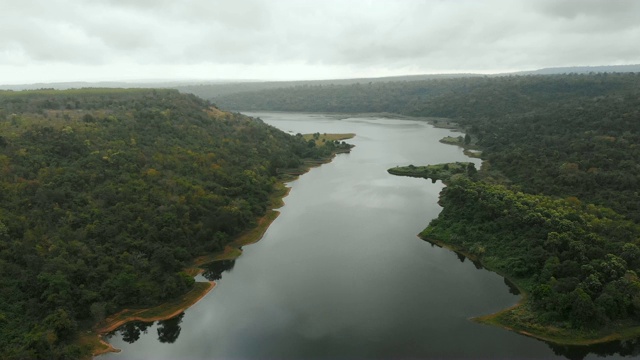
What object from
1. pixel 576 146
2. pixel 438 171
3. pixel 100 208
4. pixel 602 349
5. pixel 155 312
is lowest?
pixel 155 312

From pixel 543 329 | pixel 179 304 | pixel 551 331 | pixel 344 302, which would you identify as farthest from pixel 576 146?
pixel 179 304

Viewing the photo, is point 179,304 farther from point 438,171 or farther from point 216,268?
point 438,171

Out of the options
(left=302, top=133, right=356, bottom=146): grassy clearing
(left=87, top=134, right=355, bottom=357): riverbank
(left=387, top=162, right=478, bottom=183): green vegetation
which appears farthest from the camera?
(left=302, top=133, right=356, bottom=146): grassy clearing

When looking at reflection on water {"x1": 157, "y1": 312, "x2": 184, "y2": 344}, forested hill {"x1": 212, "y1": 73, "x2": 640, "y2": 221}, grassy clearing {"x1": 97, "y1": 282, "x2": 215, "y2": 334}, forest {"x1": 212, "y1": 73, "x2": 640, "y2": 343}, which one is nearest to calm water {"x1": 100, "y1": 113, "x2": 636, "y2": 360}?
reflection on water {"x1": 157, "y1": 312, "x2": 184, "y2": 344}

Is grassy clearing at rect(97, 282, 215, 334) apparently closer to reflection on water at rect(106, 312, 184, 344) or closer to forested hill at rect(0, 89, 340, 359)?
reflection on water at rect(106, 312, 184, 344)

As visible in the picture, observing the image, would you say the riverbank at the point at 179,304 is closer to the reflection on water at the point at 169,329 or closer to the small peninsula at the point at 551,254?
the reflection on water at the point at 169,329

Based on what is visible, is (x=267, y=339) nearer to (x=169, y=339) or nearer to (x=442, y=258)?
(x=169, y=339)
